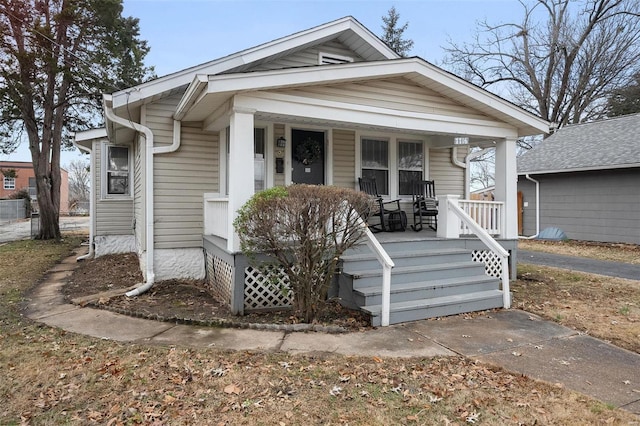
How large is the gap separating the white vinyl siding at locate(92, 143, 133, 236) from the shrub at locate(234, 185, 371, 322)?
6814 mm

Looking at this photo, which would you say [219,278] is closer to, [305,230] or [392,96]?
[305,230]

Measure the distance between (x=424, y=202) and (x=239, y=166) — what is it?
15.6 feet

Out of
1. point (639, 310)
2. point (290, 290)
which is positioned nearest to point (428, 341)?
point (290, 290)

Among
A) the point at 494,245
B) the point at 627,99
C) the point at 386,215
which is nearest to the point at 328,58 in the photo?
the point at 386,215

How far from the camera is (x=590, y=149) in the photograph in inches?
572

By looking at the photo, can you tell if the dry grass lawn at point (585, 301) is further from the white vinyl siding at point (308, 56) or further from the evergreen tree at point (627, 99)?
the evergreen tree at point (627, 99)

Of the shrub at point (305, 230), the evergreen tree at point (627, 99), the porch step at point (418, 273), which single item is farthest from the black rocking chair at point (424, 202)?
the evergreen tree at point (627, 99)

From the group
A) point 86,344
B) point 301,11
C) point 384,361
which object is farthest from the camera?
point 301,11

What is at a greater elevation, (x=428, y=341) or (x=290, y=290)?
(x=290, y=290)

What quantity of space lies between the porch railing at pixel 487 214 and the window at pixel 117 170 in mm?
8129

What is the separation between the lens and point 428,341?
4.33 metres

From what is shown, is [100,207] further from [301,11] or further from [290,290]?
[301,11]

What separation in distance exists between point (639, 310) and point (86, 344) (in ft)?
22.5

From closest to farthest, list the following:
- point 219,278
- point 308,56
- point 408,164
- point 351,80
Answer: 1. point 351,80
2. point 219,278
3. point 308,56
4. point 408,164
